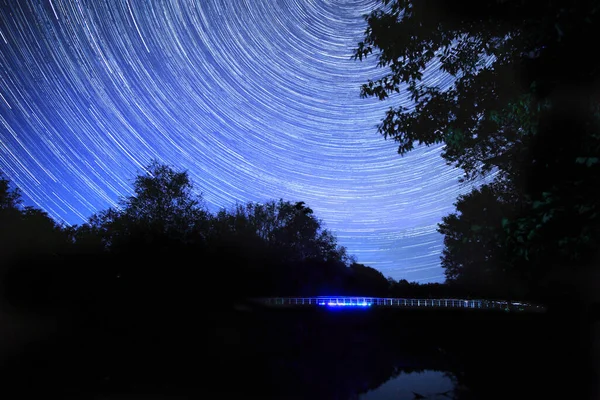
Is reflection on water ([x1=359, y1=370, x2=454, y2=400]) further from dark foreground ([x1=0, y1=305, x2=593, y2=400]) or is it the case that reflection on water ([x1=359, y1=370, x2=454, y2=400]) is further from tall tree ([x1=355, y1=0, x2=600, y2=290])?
tall tree ([x1=355, y1=0, x2=600, y2=290])

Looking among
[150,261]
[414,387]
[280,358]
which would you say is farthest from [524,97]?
[150,261]

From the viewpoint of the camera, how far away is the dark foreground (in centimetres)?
774

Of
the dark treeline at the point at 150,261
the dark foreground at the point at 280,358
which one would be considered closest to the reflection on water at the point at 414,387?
the dark foreground at the point at 280,358

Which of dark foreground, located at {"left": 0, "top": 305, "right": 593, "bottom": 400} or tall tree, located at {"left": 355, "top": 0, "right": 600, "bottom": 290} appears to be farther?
dark foreground, located at {"left": 0, "top": 305, "right": 593, "bottom": 400}

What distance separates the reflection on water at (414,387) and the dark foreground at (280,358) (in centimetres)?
21

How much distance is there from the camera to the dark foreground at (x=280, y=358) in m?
7.74

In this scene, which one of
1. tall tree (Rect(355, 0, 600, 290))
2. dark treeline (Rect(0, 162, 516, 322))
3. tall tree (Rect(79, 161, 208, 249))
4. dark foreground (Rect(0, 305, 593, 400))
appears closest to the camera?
tall tree (Rect(355, 0, 600, 290))

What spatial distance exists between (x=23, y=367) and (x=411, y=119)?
8.35 m

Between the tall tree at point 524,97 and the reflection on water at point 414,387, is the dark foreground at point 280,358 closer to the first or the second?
the reflection on water at point 414,387

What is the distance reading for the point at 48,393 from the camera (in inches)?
275

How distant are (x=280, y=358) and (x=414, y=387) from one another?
4098 millimetres

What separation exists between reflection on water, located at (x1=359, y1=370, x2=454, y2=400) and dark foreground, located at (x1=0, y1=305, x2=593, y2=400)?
0.68 feet

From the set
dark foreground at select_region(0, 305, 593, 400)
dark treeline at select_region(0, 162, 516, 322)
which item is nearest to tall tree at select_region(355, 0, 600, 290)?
dark foreground at select_region(0, 305, 593, 400)

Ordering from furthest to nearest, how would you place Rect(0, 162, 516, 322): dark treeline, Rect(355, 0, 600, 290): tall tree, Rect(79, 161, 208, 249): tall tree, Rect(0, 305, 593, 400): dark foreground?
Rect(79, 161, 208, 249): tall tree, Rect(0, 162, 516, 322): dark treeline, Rect(0, 305, 593, 400): dark foreground, Rect(355, 0, 600, 290): tall tree
